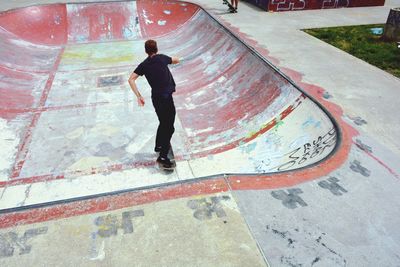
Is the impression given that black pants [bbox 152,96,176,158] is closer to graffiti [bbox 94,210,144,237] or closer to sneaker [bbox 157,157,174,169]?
sneaker [bbox 157,157,174,169]

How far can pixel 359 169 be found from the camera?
418 centimetres

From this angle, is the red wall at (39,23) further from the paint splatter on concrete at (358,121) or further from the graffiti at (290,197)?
the graffiti at (290,197)

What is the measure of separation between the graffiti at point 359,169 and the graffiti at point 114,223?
279 centimetres

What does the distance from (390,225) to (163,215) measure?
238 cm

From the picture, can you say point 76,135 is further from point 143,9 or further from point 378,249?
point 143,9

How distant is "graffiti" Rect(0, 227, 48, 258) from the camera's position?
2.94 m

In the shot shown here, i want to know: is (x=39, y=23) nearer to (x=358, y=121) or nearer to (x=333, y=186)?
(x=358, y=121)

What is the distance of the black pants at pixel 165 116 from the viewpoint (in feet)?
15.1

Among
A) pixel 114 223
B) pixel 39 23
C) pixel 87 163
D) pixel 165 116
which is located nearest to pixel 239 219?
pixel 114 223

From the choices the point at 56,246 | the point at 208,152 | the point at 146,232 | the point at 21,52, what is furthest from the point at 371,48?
the point at 21,52

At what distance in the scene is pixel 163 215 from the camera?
3.36m

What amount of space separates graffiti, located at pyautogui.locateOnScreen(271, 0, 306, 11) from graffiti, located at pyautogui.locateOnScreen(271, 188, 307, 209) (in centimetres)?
1223

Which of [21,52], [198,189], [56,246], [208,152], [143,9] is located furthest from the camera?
[143,9]

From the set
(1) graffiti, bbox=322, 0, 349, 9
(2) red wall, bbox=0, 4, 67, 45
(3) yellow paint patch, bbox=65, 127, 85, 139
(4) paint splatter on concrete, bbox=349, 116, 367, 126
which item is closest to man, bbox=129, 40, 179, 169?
(4) paint splatter on concrete, bbox=349, 116, 367, 126
